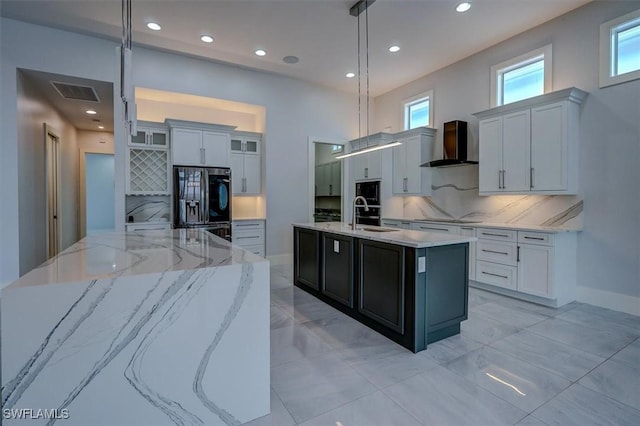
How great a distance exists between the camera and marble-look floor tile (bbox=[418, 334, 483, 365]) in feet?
7.70

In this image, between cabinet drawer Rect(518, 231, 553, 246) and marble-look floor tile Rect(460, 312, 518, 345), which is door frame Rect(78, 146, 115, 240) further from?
cabinet drawer Rect(518, 231, 553, 246)

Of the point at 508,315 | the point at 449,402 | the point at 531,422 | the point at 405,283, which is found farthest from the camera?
the point at 508,315

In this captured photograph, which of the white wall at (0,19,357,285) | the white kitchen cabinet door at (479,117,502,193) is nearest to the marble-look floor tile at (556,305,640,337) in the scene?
the white kitchen cabinet door at (479,117,502,193)

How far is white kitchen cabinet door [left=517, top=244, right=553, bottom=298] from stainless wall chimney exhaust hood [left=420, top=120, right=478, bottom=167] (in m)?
1.65

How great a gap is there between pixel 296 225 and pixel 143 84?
10.4 ft

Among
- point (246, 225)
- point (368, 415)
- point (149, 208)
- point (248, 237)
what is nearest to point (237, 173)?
point (246, 225)

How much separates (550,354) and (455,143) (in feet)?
10.7

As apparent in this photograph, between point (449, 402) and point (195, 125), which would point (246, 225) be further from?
point (449, 402)

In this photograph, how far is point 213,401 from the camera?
1.56 meters

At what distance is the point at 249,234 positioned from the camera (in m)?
5.45

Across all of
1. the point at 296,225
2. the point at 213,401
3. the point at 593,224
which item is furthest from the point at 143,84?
the point at 593,224

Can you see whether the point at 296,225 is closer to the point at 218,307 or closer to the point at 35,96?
the point at 218,307

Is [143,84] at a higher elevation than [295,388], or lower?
higher

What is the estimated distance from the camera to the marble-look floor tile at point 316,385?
1776 millimetres
